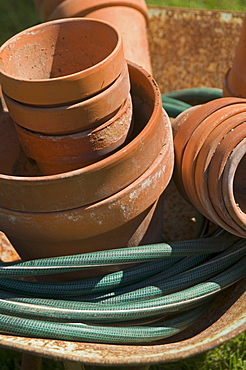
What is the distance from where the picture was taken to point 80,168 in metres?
1.16

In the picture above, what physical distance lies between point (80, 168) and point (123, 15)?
902 millimetres

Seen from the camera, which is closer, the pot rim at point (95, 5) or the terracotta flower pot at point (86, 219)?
the terracotta flower pot at point (86, 219)

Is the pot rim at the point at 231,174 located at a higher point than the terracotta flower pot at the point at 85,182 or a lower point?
lower

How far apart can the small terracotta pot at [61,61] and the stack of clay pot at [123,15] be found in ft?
1.53

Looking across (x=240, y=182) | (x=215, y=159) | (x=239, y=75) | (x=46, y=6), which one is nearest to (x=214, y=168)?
(x=215, y=159)

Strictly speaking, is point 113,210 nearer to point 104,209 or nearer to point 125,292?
point 104,209

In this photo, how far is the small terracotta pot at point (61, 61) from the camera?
1.04 metres

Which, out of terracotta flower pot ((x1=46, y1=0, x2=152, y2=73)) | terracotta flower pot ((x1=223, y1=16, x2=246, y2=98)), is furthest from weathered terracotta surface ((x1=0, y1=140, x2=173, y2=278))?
terracotta flower pot ((x1=46, y1=0, x2=152, y2=73))

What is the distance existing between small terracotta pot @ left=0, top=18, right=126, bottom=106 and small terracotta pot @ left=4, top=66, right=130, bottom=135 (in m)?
0.02

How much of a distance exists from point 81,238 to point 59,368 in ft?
2.03

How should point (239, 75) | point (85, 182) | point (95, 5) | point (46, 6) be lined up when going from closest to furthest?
1. point (85, 182)
2. point (239, 75)
3. point (95, 5)
4. point (46, 6)

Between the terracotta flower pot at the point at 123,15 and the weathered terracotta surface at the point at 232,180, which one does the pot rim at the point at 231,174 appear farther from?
the terracotta flower pot at the point at 123,15

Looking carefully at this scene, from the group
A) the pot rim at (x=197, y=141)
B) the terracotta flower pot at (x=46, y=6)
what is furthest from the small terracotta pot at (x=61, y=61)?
the terracotta flower pot at (x=46, y=6)

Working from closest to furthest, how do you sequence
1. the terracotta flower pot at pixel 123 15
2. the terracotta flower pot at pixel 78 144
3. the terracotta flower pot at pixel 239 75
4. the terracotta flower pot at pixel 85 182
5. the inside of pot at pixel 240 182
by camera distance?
the terracotta flower pot at pixel 85 182, the terracotta flower pot at pixel 78 144, the inside of pot at pixel 240 182, the terracotta flower pot at pixel 239 75, the terracotta flower pot at pixel 123 15
